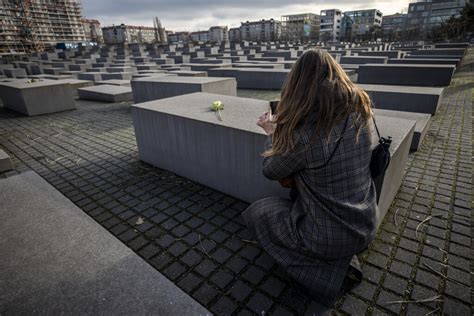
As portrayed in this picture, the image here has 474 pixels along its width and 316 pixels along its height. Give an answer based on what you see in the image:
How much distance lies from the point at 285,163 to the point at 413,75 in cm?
1190

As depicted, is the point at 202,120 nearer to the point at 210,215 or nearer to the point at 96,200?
the point at 210,215

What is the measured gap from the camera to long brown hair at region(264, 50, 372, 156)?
1.85m

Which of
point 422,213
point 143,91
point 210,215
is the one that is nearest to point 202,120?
point 210,215

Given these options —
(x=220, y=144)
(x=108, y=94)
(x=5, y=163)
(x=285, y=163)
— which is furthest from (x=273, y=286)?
(x=108, y=94)

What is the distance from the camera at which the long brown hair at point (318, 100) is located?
6.08 feet

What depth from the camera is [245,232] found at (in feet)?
10.7

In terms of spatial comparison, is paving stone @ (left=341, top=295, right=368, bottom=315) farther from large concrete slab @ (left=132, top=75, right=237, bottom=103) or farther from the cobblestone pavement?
large concrete slab @ (left=132, top=75, right=237, bottom=103)

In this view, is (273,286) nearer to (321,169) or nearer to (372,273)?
(372,273)

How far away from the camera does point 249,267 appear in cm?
275

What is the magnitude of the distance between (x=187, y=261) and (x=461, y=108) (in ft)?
32.6

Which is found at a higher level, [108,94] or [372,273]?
[108,94]

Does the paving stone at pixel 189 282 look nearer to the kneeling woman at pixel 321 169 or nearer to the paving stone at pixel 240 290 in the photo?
the paving stone at pixel 240 290

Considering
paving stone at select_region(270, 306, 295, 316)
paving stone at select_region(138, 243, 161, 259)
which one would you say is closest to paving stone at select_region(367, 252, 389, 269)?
paving stone at select_region(270, 306, 295, 316)

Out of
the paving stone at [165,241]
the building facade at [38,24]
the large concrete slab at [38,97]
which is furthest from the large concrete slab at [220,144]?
the building facade at [38,24]
